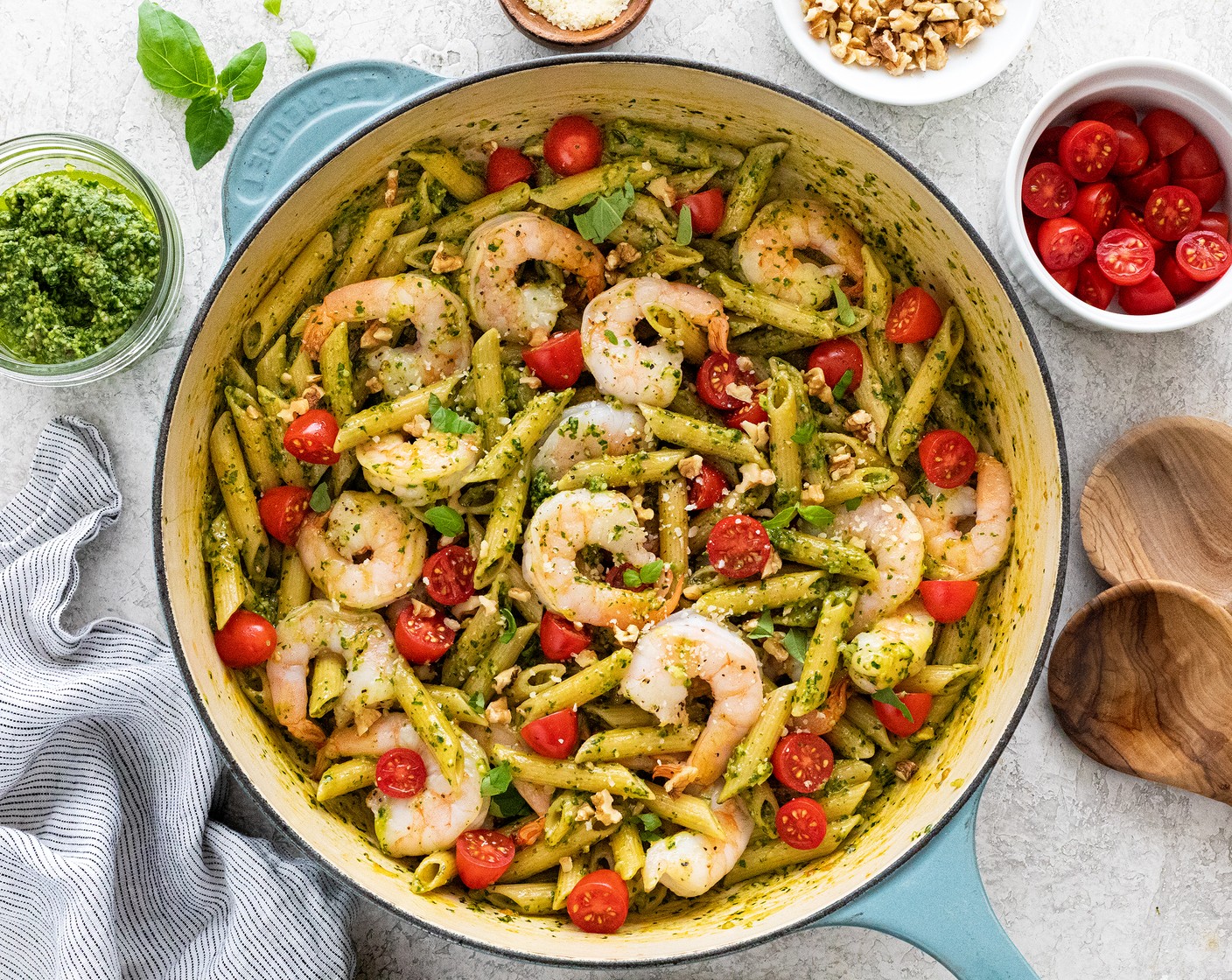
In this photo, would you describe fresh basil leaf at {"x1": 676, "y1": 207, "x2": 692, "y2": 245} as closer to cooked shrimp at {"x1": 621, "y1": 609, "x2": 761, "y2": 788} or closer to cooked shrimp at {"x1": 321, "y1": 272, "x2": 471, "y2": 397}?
cooked shrimp at {"x1": 321, "y1": 272, "x2": 471, "y2": 397}

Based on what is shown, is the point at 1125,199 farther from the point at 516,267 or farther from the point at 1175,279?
the point at 516,267

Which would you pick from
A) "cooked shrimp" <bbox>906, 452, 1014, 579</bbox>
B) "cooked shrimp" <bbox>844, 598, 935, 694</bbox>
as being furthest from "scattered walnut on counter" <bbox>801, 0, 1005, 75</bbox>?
"cooked shrimp" <bbox>844, 598, 935, 694</bbox>

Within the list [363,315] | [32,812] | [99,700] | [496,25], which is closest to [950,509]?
[363,315]

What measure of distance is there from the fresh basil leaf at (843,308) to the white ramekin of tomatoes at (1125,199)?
0.48 m

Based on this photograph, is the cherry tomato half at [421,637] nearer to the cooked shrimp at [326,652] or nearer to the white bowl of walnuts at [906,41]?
the cooked shrimp at [326,652]

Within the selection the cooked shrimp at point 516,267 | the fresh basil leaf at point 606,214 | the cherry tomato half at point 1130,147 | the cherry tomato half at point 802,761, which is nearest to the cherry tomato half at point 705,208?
the fresh basil leaf at point 606,214

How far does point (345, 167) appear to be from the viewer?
250 cm

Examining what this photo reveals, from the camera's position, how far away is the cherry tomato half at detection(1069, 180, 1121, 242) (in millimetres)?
2787

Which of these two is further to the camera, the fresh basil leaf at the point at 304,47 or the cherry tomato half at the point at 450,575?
the fresh basil leaf at the point at 304,47

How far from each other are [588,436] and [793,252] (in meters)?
0.70

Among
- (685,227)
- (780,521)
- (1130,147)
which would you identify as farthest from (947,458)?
(1130,147)

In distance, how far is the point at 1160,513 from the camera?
2.95m

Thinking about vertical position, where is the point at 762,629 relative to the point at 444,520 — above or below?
below

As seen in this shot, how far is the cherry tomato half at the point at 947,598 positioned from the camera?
261cm
